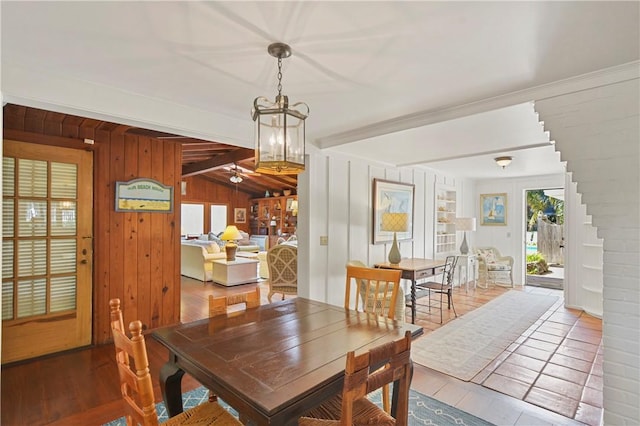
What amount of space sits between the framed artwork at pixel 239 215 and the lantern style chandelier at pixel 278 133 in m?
10.8

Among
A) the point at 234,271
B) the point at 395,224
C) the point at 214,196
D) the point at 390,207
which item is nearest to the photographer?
the point at 395,224

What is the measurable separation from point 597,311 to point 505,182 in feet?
10.4

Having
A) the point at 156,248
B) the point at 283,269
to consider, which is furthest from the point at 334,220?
the point at 156,248

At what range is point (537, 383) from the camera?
258cm

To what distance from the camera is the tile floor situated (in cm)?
218

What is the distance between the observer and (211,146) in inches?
215

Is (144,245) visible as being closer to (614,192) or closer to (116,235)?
(116,235)

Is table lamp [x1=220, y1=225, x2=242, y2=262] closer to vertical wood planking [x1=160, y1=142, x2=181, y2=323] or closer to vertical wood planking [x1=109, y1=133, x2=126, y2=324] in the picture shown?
vertical wood planking [x1=160, y1=142, x2=181, y2=323]

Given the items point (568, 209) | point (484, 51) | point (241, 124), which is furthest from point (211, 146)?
point (568, 209)

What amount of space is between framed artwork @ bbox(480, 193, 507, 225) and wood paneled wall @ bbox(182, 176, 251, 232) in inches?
322

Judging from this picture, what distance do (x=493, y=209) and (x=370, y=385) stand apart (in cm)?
702

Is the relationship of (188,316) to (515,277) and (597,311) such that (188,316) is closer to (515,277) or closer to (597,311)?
(597,311)

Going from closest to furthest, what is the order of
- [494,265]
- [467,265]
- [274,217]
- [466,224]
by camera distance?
[466,224]
[467,265]
[494,265]
[274,217]

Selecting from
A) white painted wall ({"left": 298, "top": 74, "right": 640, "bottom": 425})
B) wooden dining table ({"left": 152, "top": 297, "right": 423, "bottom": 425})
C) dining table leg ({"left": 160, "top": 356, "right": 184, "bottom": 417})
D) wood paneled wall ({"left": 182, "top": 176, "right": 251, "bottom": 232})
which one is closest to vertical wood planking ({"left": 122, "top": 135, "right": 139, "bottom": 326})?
wooden dining table ({"left": 152, "top": 297, "right": 423, "bottom": 425})
